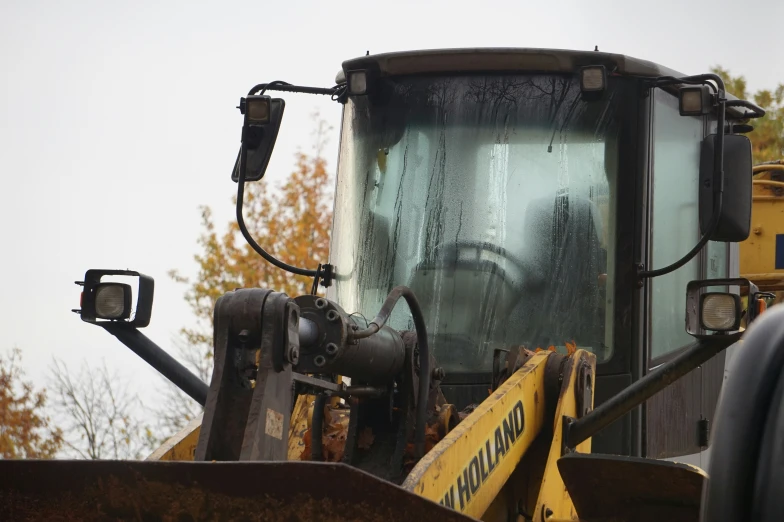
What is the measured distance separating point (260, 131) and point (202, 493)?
2428 mm

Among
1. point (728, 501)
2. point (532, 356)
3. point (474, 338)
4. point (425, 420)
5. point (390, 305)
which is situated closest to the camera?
point (728, 501)

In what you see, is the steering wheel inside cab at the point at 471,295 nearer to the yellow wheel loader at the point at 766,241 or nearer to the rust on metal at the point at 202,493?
the rust on metal at the point at 202,493

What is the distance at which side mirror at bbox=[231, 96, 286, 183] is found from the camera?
5.02 meters

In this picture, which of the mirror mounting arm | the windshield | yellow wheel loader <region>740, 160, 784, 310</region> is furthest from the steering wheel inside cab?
yellow wheel loader <region>740, 160, 784, 310</region>

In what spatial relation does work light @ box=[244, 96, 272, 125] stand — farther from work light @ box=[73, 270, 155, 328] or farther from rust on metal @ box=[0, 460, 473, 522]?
rust on metal @ box=[0, 460, 473, 522]

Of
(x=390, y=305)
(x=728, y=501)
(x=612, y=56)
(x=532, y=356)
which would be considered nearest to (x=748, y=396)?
(x=728, y=501)

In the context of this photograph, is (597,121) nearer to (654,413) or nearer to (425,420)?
(654,413)

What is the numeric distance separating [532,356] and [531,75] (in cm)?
128

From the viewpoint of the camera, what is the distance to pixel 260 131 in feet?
16.6

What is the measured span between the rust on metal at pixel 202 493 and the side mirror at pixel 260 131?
220cm

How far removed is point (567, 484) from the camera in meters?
3.98

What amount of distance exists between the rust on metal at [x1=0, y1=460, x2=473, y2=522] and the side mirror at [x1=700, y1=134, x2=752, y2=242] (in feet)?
7.55

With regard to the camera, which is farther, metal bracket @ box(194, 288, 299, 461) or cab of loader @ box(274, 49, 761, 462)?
cab of loader @ box(274, 49, 761, 462)

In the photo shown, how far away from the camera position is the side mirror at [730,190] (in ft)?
15.3
